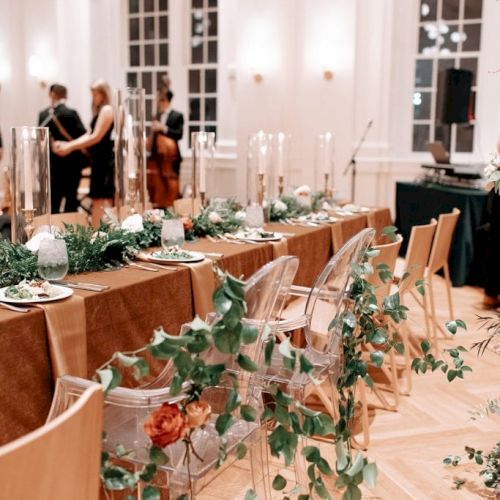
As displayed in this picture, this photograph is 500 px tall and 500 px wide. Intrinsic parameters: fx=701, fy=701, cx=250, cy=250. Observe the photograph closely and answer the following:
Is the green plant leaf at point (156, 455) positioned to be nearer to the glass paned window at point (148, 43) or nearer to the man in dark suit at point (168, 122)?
the man in dark suit at point (168, 122)

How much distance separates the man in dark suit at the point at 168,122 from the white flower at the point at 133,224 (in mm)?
4690

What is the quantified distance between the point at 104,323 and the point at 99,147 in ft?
13.6

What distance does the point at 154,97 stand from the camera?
29.9 feet

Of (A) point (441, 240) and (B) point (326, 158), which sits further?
(B) point (326, 158)

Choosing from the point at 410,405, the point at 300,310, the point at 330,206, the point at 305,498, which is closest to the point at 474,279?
the point at 330,206

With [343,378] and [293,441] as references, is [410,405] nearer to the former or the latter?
[343,378]

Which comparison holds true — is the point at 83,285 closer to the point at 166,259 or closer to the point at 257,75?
the point at 166,259

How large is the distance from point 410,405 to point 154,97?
6.71 m

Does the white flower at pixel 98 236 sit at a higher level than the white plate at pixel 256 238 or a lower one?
higher

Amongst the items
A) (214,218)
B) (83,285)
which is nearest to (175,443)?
(83,285)

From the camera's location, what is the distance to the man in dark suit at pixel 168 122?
7388 mm


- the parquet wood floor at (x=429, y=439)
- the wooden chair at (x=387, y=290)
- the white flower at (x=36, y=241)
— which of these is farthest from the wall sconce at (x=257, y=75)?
the white flower at (x=36, y=241)

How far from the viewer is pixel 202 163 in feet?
10.9

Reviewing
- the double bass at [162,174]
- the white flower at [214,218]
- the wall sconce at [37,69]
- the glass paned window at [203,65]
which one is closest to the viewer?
the white flower at [214,218]
